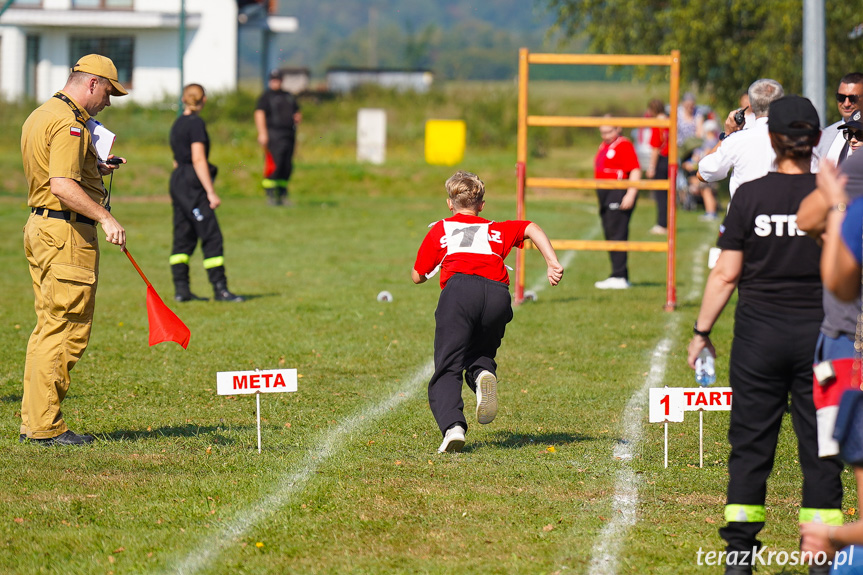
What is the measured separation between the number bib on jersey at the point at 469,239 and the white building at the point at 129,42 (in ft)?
124

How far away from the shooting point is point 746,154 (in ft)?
21.1

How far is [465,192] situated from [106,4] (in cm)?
4277

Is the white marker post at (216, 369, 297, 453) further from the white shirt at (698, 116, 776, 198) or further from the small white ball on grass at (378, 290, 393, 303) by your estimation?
the small white ball on grass at (378, 290, 393, 303)

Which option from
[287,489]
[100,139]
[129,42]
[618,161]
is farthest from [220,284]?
[129,42]

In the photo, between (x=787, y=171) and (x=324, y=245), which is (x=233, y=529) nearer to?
(x=787, y=171)

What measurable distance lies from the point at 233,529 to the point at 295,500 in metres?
0.48

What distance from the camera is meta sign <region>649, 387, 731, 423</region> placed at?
5.86 metres

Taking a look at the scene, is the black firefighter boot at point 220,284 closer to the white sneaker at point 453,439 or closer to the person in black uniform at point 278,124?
the white sneaker at point 453,439

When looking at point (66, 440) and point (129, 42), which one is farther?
point (129, 42)

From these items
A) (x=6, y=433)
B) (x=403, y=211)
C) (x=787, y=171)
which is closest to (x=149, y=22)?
(x=403, y=211)

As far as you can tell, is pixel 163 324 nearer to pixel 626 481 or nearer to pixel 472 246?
pixel 472 246

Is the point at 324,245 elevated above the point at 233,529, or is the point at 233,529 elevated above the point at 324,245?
the point at 324,245

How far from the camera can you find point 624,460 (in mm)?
6379

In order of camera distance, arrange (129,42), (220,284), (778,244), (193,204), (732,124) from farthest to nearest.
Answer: (129,42), (220,284), (193,204), (732,124), (778,244)
